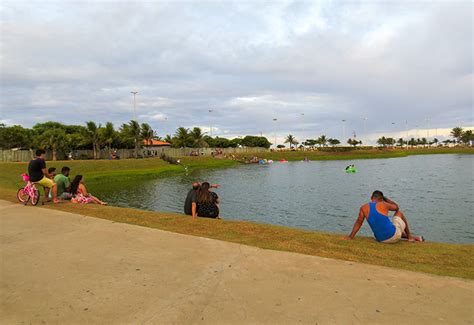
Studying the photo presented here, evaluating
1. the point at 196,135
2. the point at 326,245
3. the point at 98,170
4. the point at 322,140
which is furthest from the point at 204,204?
the point at 322,140

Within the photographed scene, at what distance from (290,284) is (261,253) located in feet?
5.34

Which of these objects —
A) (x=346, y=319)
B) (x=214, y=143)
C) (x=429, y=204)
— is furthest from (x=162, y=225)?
(x=214, y=143)

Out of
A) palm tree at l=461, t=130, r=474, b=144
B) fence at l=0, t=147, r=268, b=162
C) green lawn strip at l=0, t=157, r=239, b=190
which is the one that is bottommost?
green lawn strip at l=0, t=157, r=239, b=190

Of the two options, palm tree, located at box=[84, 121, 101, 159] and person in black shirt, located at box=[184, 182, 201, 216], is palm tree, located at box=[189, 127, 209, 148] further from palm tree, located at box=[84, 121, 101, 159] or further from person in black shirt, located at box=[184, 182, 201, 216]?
person in black shirt, located at box=[184, 182, 201, 216]

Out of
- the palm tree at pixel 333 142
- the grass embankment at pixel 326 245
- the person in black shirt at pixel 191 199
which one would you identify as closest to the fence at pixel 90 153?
the grass embankment at pixel 326 245

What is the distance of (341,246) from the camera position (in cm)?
808

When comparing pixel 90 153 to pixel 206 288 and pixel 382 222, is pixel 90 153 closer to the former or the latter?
pixel 382 222

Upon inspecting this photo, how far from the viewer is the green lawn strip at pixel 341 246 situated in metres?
6.72

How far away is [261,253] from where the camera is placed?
22.9 feet

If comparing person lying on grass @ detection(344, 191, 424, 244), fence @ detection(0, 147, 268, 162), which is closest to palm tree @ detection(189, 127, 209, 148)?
fence @ detection(0, 147, 268, 162)

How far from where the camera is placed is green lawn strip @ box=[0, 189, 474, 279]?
6723 mm

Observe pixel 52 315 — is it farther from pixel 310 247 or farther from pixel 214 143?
pixel 214 143

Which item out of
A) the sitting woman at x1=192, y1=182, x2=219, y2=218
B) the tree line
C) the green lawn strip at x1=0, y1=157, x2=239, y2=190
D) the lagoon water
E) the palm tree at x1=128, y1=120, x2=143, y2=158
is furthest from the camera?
the palm tree at x1=128, y1=120, x2=143, y2=158

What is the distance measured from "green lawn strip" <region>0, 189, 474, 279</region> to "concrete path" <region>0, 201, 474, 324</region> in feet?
2.33
